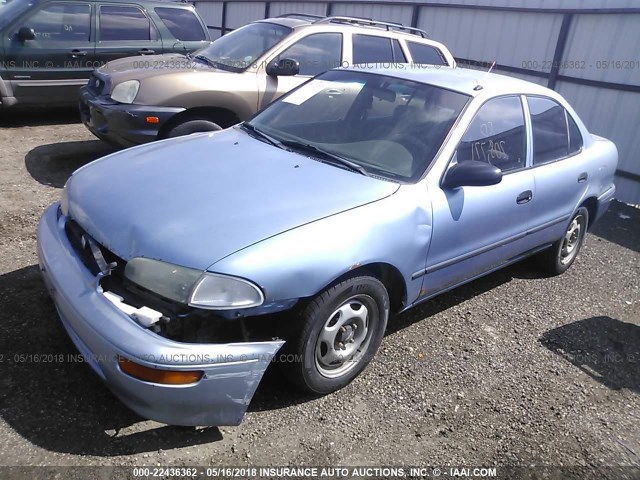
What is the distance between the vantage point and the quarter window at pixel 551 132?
4.04 m

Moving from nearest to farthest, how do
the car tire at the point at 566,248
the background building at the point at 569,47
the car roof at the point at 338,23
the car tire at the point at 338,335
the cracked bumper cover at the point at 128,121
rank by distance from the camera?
the car tire at the point at 338,335, the car tire at the point at 566,248, the cracked bumper cover at the point at 128,121, the car roof at the point at 338,23, the background building at the point at 569,47

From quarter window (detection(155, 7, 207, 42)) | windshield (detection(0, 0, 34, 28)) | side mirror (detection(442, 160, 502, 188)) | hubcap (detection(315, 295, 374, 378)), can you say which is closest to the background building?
quarter window (detection(155, 7, 207, 42))

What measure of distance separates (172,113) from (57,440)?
12.1 ft

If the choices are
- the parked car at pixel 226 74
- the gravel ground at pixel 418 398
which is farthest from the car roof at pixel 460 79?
the parked car at pixel 226 74

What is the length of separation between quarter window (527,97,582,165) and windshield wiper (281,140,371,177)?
4.97ft

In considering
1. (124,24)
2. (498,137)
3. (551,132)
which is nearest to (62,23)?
(124,24)

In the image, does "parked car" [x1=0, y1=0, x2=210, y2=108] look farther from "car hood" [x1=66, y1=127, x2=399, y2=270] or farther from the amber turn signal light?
the amber turn signal light

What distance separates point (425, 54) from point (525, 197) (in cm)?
361

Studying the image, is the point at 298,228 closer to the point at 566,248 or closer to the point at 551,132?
the point at 551,132

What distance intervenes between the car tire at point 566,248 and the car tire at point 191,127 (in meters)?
3.39

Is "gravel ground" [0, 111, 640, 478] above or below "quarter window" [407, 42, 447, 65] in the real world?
below

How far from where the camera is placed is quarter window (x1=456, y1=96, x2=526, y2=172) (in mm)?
3443

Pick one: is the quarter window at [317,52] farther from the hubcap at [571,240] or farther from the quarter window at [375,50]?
the hubcap at [571,240]

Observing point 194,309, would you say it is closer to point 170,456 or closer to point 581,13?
point 170,456
